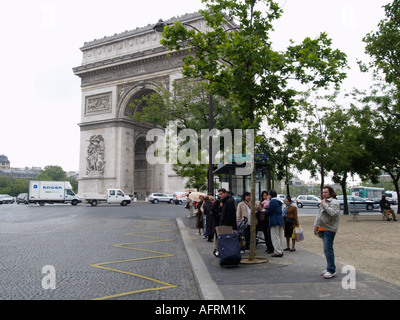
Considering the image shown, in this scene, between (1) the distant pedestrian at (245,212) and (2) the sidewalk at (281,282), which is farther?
(1) the distant pedestrian at (245,212)

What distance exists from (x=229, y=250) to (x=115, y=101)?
4365cm

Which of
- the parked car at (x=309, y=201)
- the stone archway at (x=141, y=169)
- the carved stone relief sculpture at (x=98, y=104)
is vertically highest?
the carved stone relief sculpture at (x=98, y=104)

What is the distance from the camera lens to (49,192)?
1735 inches

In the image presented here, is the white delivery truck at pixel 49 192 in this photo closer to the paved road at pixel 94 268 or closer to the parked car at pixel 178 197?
the parked car at pixel 178 197

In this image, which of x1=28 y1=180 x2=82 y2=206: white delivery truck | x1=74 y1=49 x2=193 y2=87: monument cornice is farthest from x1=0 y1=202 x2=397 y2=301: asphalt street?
x1=74 y1=49 x2=193 y2=87: monument cornice

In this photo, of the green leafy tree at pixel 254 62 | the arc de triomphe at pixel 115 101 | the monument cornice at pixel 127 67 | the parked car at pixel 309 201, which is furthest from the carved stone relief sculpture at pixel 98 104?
the green leafy tree at pixel 254 62

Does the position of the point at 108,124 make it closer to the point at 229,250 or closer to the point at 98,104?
the point at 98,104

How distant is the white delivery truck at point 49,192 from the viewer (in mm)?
43312

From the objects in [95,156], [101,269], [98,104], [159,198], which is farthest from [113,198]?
[101,269]

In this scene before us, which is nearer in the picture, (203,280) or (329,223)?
(203,280)

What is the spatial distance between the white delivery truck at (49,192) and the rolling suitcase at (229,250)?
127 feet

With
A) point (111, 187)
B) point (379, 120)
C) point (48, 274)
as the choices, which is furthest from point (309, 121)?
point (111, 187)
